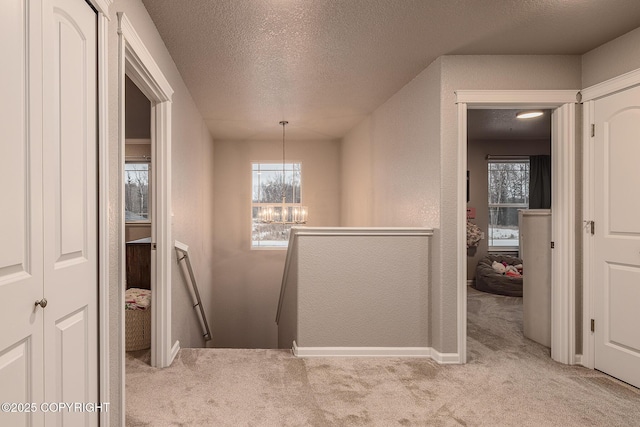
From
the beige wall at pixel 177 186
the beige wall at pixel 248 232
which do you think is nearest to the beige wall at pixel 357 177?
the beige wall at pixel 248 232

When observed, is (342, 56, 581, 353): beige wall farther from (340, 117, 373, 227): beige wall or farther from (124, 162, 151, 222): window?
(124, 162, 151, 222): window

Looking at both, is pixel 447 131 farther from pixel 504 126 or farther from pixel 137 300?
pixel 504 126

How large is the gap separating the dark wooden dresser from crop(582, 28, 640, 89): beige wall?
3788 millimetres

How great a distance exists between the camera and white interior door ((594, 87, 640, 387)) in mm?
2582

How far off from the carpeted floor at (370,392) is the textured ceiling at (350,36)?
229 cm

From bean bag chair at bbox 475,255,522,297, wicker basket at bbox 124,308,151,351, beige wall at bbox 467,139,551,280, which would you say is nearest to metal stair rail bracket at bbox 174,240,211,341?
wicker basket at bbox 124,308,151,351

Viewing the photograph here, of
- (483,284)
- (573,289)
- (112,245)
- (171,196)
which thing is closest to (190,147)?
(171,196)

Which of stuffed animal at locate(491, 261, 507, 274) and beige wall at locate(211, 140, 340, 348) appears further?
beige wall at locate(211, 140, 340, 348)

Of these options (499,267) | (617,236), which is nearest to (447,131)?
(617,236)

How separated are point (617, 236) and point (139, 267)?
12.3ft

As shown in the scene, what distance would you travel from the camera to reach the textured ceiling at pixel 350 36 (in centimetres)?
229

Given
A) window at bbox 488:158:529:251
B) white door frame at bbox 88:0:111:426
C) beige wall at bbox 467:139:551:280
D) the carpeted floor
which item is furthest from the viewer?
window at bbox 488:158:529:251

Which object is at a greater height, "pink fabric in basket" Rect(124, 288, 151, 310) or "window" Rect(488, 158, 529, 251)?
"window" Rect(488, 158, 529, 251)

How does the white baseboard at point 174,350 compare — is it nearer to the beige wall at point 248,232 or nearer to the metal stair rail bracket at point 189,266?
the metal stair rail bracket at point 189,266
